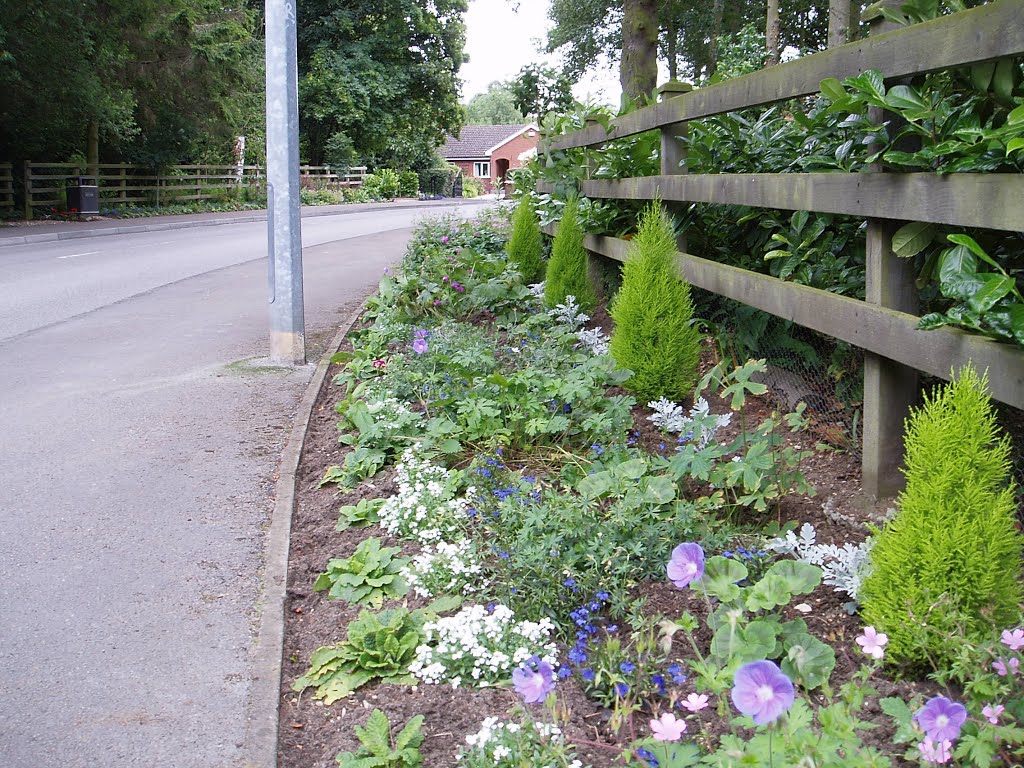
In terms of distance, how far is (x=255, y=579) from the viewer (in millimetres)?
4047

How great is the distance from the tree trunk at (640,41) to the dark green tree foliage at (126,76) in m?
13.4

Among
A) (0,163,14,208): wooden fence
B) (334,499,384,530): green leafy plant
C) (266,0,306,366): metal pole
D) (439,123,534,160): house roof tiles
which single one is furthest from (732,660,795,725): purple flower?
(439,123,534,160): house roof tiles

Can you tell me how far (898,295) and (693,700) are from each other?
6.53 ft

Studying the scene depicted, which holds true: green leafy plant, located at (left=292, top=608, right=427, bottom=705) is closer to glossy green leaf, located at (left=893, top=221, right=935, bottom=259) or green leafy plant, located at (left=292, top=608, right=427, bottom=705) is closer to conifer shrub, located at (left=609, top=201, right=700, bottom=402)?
glossy green leaf, located at (left=893, top=221, right=935, bottom=259)

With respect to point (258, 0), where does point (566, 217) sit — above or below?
below

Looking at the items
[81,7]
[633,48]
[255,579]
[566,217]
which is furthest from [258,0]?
[255,579]

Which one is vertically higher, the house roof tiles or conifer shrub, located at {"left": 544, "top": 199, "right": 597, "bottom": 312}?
the house roof tiles

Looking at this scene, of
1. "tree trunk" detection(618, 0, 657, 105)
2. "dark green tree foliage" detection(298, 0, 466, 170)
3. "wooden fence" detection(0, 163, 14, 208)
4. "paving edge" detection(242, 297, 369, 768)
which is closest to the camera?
"paving edge" detection(242, 297, 369, 768)

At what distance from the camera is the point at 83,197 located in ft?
91.9

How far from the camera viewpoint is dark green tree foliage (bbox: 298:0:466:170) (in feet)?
159

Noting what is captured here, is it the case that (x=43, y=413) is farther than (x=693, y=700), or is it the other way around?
(x=43, y=413)

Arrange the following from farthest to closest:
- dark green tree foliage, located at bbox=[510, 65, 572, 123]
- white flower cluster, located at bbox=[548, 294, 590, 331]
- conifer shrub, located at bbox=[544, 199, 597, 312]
→ dark green tree foliage, located at bbox=[510, 65, 572, 123], conifer shrub, located at bbox=[544, 199, 597, 312], white flower cluster, located at bbox=[548, 294, 590, 331]

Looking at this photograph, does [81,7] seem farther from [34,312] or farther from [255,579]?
[255,579]

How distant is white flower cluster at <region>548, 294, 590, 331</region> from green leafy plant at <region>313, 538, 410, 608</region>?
3213 mm
